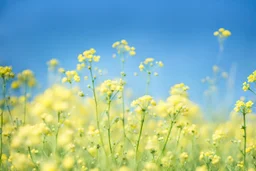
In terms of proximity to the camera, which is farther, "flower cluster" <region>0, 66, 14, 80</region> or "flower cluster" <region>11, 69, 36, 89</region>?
"flower cluster" <region>11, 69, 36, 89</region>

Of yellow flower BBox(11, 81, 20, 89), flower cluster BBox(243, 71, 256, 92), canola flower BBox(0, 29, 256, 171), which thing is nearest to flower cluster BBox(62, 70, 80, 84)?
canola flower BBox(0, 29, 256, 171)

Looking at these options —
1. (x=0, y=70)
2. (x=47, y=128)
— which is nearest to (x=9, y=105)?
(x=0, y=70)

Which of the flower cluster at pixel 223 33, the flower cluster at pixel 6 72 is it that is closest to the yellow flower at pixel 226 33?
the flower cluster at pixel 223 33

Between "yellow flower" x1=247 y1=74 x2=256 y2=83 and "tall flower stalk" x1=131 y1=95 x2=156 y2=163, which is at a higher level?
"yellow flower" x1=247 y1=74 x2=256 y2=83

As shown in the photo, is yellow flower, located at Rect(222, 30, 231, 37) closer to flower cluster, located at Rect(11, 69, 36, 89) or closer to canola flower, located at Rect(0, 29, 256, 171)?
canola flower, located at Rect(0, 29, 256, 171)

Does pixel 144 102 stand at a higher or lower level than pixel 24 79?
lower

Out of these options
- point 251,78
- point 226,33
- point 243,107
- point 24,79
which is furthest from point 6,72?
point 226,33

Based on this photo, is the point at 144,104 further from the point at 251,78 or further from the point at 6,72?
the point at 6,72

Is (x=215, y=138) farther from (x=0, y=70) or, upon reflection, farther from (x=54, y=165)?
(x=0, y=70)

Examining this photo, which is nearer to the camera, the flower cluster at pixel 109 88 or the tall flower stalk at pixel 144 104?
the tall flower stalk at pixel 144 104

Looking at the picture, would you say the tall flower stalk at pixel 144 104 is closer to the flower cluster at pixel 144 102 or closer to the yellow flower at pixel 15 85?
the flower cluster at pixel 144 102

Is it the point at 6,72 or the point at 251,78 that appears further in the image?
the point at 6,72
